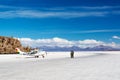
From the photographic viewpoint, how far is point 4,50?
12431cm

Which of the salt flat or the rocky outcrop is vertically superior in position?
the rocky outcrop

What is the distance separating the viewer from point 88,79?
1898 centimetres

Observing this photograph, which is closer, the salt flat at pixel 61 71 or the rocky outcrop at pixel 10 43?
the salt flat at pixel 61 71

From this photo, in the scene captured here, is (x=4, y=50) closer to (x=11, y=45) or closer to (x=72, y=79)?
(x=11, y=45)

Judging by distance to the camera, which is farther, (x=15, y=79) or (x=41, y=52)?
(x=41, y=52)

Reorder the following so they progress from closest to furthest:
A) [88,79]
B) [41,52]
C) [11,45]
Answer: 1. [88,79]
2. [41,52]
3. [11,45]

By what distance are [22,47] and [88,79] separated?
121 m

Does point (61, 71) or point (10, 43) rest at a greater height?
point (10, 43)

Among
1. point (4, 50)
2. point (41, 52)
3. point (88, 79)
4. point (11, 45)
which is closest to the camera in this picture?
point (88, 79)

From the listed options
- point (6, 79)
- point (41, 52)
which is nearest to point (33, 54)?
point (41, 52)

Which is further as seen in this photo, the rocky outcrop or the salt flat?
the rocky outcrop

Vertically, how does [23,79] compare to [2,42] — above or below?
below

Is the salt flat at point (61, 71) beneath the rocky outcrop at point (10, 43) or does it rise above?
beneath

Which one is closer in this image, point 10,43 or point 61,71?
point 61,71
